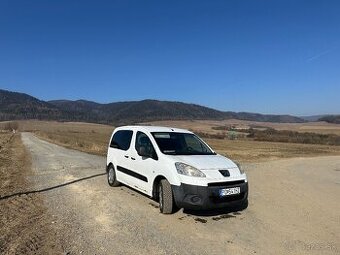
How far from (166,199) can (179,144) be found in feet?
5.99

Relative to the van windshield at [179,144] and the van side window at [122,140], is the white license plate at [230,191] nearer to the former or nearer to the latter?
the van windshield at [179,144]

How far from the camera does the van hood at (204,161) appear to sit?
885cm

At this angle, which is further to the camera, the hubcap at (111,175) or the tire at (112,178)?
the hubcap at (111,175)

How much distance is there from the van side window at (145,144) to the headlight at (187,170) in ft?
2.94

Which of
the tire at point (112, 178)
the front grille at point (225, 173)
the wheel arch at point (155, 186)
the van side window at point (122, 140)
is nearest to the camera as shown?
the front grille at point (225, 173)

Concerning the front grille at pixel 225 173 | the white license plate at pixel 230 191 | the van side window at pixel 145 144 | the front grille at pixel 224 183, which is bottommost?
the white license plate at pixel 230 191

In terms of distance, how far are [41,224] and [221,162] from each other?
3.89 metres

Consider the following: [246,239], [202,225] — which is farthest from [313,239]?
[202,225]

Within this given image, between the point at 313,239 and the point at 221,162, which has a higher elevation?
the point at 221,162

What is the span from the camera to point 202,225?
8.16m

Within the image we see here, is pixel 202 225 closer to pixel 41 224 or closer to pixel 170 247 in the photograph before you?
pixel 170 247

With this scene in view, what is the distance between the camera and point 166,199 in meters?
8.90

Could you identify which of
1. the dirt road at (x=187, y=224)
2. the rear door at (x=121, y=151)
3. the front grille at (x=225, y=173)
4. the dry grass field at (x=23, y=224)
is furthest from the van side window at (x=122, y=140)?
the front grille at (x=225, y=173)

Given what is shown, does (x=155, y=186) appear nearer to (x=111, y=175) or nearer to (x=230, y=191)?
(x=230, y=191)
